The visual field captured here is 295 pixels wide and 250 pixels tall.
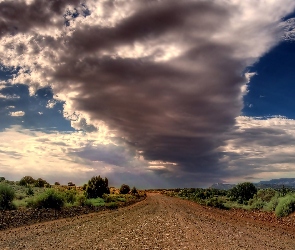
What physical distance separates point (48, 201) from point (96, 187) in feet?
77.2

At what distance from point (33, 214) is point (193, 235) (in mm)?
12465

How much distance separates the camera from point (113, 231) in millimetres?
20172

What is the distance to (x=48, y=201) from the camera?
30.2 metres

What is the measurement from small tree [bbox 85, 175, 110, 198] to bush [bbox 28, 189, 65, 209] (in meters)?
20.4

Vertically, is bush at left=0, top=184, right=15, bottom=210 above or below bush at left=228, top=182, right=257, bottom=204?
below

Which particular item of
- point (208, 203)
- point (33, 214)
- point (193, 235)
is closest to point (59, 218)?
point (33, 214)

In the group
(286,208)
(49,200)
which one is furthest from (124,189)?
(286,208)

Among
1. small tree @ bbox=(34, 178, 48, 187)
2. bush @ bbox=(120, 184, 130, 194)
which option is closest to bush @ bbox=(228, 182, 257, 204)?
bush @ bbox=(120, 184, 130, 194)

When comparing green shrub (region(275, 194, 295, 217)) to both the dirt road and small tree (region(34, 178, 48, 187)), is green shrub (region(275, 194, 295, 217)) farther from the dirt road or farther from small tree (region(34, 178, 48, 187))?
small tree (region(34, 178, 48, 187))

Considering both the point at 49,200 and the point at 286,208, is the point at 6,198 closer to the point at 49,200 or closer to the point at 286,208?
the point at 49,200

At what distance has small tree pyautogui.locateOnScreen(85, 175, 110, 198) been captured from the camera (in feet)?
172

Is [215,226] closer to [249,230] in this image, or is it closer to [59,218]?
[249,230]

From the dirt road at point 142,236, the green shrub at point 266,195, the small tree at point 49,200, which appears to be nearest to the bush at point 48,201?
the small tree at point 49,200

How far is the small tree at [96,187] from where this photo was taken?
172 ft
